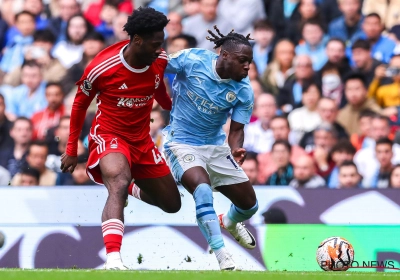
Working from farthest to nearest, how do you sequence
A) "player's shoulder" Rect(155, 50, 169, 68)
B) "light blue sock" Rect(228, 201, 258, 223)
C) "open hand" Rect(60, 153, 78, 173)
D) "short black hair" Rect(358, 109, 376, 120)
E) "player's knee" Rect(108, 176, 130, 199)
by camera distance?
1. "short black hair" Rect(358, 109, 376, 120)
2. "light blue sock" Rect(228, 201, 258, 223)
3. "player's shoulder" Rect(155, 50, 169, 68)
4. "open hand" Rect(60, 153, 78, 173)
5. "player's knee" Rect(108, 176, 130, 199)

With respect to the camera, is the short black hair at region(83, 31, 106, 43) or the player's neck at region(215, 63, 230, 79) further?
the short black hair at region(83, 31, 106, 43)

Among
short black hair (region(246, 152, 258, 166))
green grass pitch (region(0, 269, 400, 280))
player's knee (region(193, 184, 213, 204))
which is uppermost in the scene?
short black hair (region(246, 152, 258, 166))

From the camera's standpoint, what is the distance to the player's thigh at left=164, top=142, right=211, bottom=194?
7947 mm

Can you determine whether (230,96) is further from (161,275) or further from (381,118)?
(381,118)

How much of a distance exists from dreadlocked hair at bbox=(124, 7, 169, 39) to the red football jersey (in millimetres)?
353

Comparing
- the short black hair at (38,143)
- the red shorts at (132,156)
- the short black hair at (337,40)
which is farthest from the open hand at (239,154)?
the short black hair at (38,143)

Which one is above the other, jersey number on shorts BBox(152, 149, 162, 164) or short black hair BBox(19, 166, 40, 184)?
short black hair BBox(19, 166, 40, 184)

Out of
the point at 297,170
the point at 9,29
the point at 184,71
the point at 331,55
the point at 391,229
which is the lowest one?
the point at 391,229

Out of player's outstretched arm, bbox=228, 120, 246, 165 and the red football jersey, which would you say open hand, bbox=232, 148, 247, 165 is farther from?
the red football jersey

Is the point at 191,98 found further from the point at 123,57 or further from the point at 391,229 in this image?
the point at 391,229

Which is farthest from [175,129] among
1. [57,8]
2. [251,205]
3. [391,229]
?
[57,8]

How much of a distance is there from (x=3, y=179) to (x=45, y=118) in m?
1.34

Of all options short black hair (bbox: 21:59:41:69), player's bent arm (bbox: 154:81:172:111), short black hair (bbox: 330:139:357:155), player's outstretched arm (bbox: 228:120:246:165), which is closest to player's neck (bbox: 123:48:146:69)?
player's bent arm (bbox: 154:81:172:111)

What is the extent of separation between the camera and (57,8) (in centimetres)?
1372
